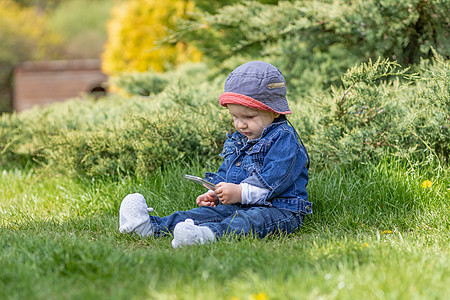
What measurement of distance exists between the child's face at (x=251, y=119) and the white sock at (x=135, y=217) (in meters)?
0.78

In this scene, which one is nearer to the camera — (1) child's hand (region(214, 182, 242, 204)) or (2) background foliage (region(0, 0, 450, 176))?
(1) child's hand (region(214, 182, 242, 204))

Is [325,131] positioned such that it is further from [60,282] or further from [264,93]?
[60,282]

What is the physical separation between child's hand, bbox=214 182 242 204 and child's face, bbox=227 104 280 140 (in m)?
0.39

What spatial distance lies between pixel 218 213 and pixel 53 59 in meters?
18.2

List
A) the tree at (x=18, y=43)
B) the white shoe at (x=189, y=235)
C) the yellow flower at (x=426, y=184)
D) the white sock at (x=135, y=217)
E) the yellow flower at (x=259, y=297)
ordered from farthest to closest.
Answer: the tree at (x=18, y=43)
the yellow flower at (x=426, y=184)
the white sock at (x=135, y=217)
the white shoe at (x=189, y=235)
the yellow flower at (x=259, y=297)

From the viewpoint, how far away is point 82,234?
3.03 meters

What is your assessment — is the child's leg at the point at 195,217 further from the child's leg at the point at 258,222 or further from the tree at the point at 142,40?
the tree at the point at 142,40

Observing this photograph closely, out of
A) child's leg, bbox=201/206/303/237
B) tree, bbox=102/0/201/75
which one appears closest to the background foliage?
child's leg, bbox=201/206/303/237

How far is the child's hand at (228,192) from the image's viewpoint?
2.73 meters

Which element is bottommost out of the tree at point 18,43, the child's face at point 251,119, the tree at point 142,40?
the tree at point 18,43

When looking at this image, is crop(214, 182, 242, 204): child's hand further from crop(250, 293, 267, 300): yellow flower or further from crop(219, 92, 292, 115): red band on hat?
crop(250, 293, 267, 300): yellow flower

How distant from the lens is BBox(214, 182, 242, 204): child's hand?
2.73 metres

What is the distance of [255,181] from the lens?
2787mm

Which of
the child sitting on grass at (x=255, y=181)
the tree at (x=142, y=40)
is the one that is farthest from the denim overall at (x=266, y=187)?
the tree at (x=142, y=40)
